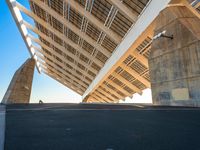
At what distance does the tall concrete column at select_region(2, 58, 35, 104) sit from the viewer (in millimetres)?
21456

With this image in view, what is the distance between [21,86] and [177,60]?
1789 cm

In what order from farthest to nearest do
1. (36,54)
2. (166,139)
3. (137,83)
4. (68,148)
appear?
(36,54), (137,83), (166,139), (68,148)

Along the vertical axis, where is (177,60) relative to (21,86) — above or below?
below

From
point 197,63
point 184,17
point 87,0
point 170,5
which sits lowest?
point 197,63

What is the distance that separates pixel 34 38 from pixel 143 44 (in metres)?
15.4

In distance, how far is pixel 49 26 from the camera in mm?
20594

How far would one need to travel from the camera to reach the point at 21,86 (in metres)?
22.4

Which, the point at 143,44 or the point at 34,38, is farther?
the point at 34,38

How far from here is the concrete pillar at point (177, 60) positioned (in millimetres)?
8331

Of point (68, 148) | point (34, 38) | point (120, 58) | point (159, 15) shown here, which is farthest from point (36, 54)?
point (68, 148)

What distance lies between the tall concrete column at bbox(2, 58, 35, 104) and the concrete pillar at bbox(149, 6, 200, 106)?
1573 cm

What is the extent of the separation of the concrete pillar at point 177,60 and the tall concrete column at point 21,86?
15735mm

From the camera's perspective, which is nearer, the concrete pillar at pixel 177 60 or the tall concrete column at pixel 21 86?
the concrete pillar at pixel 177 60

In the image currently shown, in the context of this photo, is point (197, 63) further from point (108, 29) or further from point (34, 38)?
point (34, 38)
